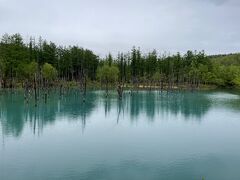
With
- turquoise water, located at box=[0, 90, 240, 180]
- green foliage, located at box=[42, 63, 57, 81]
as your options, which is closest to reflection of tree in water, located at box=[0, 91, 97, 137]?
turquoise water, located at box=[0, 90, 240, 180]

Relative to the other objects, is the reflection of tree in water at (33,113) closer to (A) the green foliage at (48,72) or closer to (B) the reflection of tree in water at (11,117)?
(B) the reflection of tree in water at (11,117)

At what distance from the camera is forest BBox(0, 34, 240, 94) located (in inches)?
3532

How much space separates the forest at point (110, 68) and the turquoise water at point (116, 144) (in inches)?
1504

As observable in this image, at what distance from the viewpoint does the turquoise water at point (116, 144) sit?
21859 mm

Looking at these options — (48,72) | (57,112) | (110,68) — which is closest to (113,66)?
(110,68)

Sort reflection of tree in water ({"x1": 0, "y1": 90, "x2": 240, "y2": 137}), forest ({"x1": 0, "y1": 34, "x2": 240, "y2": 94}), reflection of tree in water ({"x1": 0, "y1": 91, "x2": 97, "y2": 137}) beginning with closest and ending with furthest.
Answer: reflection of tree in water ({"x1": 0, "y1": 91, "x2": 97, "y2": 137}), reflection of tree in water ({"x1": 0, "y1": 90, "x2": 240, "y2": 137}), forest ({"x1": 0, "y1": 34, "x2": 240, "y2": 94})

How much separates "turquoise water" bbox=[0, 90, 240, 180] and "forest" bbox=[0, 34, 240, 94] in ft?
125

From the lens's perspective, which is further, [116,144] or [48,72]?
[48,72]

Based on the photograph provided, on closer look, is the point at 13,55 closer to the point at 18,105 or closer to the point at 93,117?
the point at 18,105

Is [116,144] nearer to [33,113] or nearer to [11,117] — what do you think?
[11,117]

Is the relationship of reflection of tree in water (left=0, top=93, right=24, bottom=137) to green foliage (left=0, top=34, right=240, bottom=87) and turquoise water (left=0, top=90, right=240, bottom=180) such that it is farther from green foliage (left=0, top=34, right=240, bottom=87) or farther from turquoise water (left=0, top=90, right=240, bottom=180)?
green foliage (left=0, top=34, right=240, bottom=87)

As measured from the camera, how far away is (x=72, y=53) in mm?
113188

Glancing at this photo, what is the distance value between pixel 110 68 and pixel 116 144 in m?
76.7

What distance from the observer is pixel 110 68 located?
105688 millimetres
